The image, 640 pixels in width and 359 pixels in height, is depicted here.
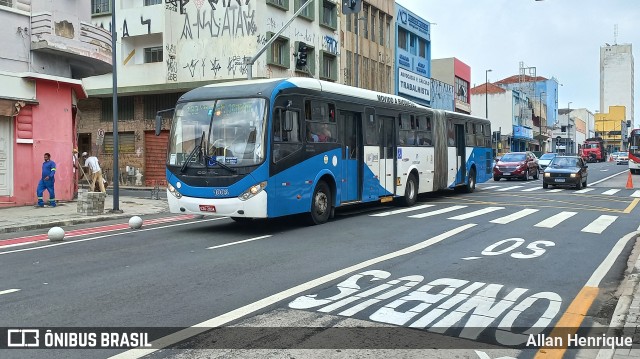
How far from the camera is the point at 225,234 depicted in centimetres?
1228

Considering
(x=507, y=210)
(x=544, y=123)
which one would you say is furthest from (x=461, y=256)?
(x=544, y=123)

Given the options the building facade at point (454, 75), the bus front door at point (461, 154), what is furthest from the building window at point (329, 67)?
the building facade at point (454, 75)

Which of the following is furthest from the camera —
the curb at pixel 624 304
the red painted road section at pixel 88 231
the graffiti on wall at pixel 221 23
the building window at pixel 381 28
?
the building window at pixel 381 28

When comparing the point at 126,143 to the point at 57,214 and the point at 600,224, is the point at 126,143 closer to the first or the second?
the point at 57,214

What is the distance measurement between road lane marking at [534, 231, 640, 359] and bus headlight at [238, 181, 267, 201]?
20.8 feet

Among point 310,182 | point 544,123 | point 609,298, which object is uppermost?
point 544,123

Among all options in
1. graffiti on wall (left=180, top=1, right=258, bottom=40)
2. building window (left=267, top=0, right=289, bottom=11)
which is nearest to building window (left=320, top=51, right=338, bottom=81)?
building window (left=267, top=0, right=289, bottom=11)

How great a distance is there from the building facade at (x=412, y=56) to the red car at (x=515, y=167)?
42.2ft

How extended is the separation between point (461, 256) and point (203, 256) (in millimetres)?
4269

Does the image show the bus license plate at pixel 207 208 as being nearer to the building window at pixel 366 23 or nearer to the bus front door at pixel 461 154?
the bus front door at pixel 461 154

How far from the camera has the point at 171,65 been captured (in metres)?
32.4

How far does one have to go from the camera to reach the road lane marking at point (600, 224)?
12.9 m

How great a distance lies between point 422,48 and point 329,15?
17.5m

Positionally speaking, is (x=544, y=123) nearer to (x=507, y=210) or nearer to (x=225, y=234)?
(x=507, y=210)
